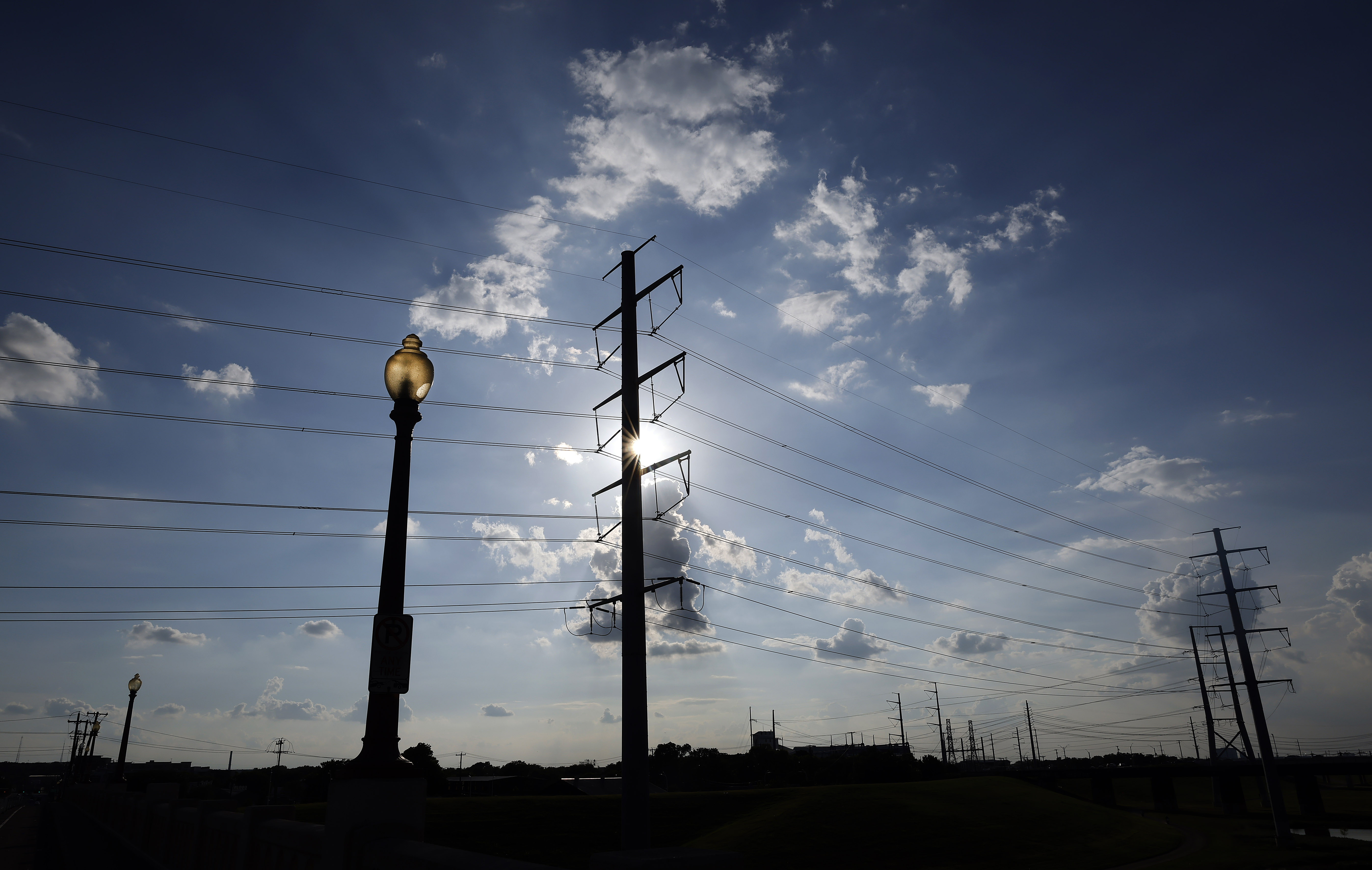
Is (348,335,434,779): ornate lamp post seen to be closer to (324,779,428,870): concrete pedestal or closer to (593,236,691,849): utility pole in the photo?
(324,779,428,870): concrete pedestal

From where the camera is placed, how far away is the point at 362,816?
803cm

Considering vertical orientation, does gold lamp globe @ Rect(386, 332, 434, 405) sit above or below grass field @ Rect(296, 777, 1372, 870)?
above

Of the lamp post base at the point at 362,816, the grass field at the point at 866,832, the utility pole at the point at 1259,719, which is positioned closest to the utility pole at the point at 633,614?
the lamp post base at the point at 362,816

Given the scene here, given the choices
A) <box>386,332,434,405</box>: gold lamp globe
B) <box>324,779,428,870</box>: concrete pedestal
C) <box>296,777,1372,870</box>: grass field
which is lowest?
<box>296,777,1372,870</box>: grass field

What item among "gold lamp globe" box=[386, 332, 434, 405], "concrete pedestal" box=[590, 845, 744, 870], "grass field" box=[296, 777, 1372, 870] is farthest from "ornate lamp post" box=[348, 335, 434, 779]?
"grass field" box=[296, 777, 1372, 870]

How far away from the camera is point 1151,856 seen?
55.6 meters

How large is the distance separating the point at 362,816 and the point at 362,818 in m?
0.02

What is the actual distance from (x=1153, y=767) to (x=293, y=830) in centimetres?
12493

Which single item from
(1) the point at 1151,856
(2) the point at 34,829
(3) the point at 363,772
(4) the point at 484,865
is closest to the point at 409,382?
(3) the point at 363,772

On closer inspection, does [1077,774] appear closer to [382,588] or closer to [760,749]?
[760,749]

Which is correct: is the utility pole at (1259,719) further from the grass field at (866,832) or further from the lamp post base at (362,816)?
the lamp post base at (362,816)

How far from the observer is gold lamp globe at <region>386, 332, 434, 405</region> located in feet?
32.7

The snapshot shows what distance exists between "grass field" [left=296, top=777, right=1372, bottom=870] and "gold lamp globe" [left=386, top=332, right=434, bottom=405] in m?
36.9

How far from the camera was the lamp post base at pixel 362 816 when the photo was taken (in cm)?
795
